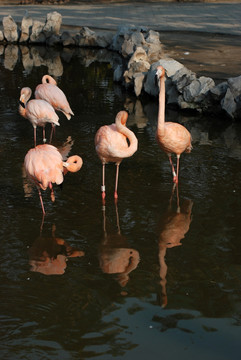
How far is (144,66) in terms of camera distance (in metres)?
12.5

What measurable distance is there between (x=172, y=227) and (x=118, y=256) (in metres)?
0.90

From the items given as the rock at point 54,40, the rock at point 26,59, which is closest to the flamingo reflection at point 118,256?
the rock at point 26,59

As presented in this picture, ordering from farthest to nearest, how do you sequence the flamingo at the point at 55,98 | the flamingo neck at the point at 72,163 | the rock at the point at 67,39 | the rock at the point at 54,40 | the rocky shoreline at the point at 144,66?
the rock at the point at 54,40 → the rock at the point at 67,39 → the rocky shoreline at the point at 144,66 → the flamingo at the point at 55,98 → the flamingo neck at the point at 72,163

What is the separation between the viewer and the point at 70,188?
287 inches

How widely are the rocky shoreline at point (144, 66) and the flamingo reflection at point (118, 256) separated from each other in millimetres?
4763

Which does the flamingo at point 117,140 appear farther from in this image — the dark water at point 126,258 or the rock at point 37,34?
the rock at point 37,34

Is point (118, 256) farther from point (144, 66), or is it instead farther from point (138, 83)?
point (144, 66)

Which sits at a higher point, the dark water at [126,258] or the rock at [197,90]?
the rock at [197,90]

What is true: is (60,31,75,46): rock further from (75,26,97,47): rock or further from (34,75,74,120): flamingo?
(34,75,74,120): flamingo

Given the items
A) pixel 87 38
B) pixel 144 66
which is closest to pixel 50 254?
pixel 144 66

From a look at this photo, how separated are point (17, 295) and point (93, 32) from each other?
13.8 meters

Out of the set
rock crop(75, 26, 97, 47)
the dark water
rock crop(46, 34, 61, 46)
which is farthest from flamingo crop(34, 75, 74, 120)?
rock crop(46, 34, 61, 46)

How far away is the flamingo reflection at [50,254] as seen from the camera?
5490 mm

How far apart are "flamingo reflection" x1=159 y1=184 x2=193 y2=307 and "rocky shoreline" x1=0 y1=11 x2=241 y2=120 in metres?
3.72
